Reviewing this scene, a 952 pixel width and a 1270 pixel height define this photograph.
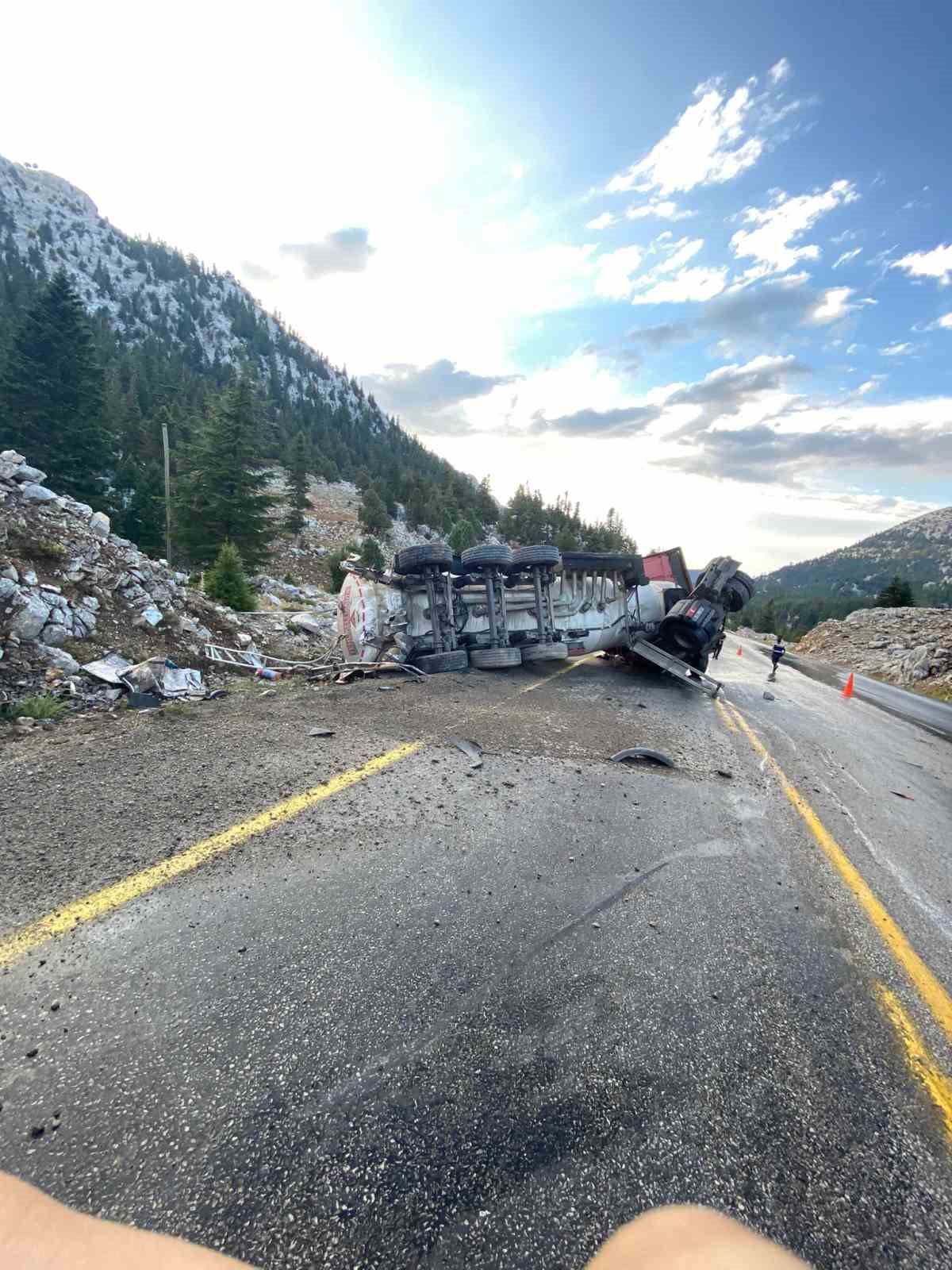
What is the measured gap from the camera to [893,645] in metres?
24.8

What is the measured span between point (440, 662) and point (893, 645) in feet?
84.1

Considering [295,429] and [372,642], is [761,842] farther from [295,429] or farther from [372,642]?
[295,429]

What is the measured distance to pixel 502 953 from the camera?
8.36ft

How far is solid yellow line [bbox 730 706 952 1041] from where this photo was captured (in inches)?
99.7

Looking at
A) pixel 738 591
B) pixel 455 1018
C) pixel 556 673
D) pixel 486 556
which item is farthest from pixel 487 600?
pixel 455 1018

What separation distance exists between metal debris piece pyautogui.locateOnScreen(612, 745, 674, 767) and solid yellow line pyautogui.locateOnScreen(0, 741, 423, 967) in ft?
9.33

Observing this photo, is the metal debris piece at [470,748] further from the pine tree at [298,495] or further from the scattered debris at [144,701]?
the pine tree at [298,495]

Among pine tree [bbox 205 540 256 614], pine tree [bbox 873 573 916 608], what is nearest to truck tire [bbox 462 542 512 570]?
pine tree [bbox 205 540 256 614]

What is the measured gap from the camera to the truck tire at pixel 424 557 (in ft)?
30.7

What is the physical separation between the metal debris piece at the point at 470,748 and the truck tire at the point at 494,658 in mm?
4146

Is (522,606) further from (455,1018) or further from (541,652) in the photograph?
(455,1018)

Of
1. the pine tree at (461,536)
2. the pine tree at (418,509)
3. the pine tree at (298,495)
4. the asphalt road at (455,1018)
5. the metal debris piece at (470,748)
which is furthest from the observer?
the pine tree at (418,509)

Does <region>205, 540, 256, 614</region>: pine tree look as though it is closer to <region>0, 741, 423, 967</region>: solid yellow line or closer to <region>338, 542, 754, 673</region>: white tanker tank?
<region>338, 542, 754, 673</region>: white tanker tank

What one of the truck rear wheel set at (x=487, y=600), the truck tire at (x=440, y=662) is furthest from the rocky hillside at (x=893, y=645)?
the truck tire at (x=440, y=662)
